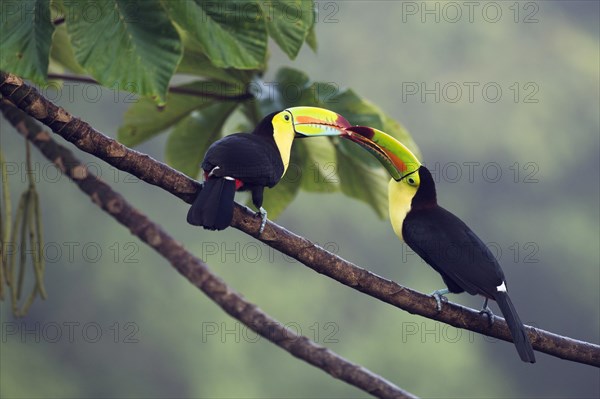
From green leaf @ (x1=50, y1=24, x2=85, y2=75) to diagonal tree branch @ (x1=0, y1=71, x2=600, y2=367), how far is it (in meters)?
1.28

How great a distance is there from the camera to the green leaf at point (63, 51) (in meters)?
2.99

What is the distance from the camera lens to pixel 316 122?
238 centimetres

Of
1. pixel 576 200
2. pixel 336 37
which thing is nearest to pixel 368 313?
pixel 576 200

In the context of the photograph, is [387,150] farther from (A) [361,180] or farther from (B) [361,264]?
(B) [361,264]

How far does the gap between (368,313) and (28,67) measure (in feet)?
36.8

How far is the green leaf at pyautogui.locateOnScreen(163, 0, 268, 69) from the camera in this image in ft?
7.03

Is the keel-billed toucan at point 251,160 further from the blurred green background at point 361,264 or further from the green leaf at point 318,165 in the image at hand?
the blurred green background at point 361,264

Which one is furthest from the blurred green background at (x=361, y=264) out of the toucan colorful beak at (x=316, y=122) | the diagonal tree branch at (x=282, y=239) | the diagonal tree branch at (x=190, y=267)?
the diagonal tree branch at (x=282, y=239)

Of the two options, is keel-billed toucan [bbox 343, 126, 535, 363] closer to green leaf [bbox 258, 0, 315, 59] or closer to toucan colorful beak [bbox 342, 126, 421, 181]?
toucan colorful beak [bbox 342, 126, 421, 181]

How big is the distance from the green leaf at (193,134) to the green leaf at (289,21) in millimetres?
643

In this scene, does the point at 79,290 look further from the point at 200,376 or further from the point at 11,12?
the point at 11,12

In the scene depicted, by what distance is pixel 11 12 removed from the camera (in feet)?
6.63
